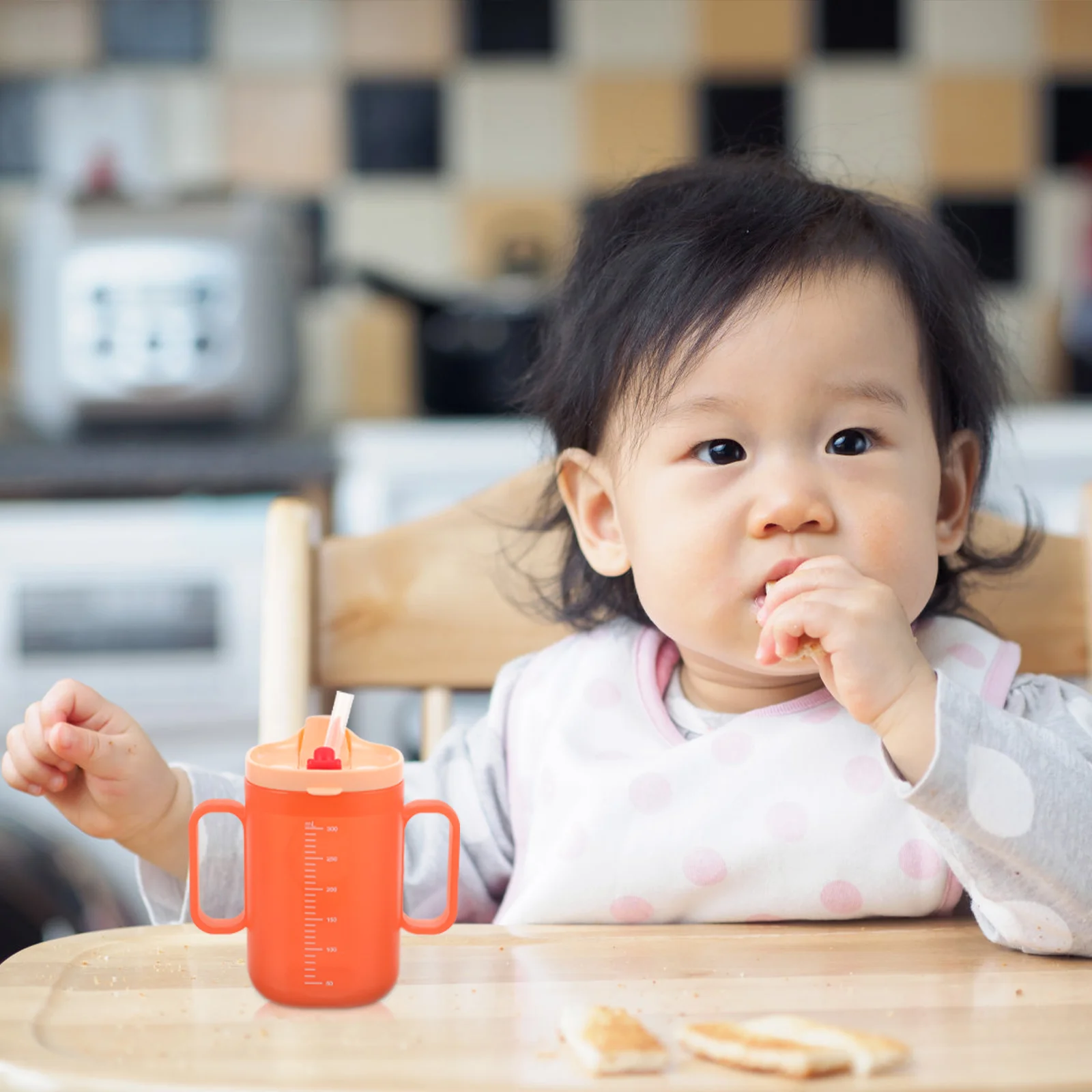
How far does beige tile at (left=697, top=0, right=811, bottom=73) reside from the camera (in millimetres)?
2652

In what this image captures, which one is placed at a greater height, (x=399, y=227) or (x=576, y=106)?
(x=576, y=106)

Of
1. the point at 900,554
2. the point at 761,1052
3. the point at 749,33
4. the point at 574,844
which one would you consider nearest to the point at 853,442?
the point at 900,554

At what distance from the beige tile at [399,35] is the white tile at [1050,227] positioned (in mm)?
1083

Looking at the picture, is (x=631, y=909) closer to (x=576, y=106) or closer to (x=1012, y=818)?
(x=1012, y=818)

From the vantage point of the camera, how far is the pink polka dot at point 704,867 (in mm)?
882

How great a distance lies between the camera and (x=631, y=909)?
0.89 metres

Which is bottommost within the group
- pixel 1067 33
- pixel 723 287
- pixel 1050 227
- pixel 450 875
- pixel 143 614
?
pixel 143 614

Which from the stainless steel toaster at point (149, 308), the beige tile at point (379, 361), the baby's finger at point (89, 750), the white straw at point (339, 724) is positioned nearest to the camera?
the white straw at point (339, 724)

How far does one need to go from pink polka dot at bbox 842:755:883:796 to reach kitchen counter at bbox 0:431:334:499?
4.01 feet

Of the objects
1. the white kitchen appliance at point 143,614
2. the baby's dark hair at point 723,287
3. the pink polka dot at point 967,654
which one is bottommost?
the white kitchen appliance at point 143,614

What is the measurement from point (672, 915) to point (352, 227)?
1989 mm

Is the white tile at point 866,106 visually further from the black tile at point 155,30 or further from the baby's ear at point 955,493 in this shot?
the baby's ear at point 955,493

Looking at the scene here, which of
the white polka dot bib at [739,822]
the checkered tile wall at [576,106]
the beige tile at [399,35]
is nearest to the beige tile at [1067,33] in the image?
the checkered tile wall at [576,106]

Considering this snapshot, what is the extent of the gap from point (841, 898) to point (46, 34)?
2304 mm
